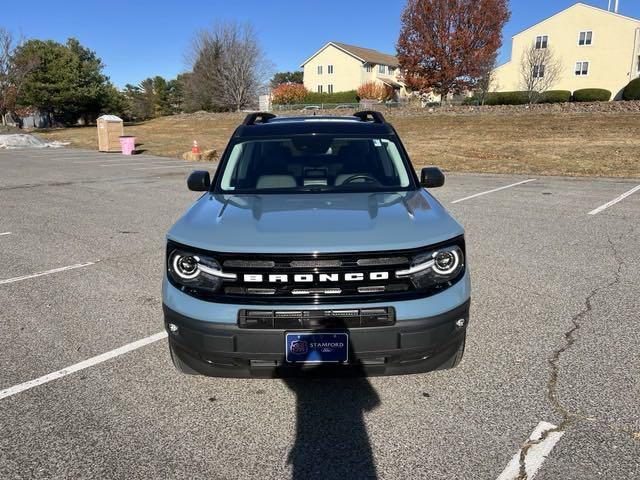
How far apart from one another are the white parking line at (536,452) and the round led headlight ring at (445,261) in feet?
3.14

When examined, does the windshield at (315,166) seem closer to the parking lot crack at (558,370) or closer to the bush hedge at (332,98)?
the parking lot crack at (558,370)

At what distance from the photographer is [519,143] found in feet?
67.5

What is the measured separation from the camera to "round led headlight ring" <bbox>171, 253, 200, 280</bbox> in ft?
8.90

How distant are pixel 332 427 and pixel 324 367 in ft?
1.28

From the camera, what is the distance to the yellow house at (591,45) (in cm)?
4419

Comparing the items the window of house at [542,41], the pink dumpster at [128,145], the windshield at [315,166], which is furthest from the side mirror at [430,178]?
the window of house at [542,41]

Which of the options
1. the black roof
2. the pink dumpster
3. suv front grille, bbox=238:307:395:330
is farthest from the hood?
the pink dumpster

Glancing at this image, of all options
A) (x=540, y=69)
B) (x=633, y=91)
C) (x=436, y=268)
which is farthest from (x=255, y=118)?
(x=540, y=69)

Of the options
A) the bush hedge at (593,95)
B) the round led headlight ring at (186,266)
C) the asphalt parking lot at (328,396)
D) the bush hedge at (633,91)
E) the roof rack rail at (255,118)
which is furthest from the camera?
the bush hedge at (593,95)

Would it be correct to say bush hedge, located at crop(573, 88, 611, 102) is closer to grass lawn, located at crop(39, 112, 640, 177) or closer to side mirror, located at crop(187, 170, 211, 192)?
grass lawn, located at crop(39, 112, 640, 177)

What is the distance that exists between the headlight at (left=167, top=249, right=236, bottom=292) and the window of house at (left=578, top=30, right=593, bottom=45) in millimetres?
53159

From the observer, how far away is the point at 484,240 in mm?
6770

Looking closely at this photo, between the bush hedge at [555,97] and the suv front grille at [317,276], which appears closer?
the suv front grille at [317,276]

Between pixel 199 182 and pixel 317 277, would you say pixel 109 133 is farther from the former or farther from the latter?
pixel 317 277
